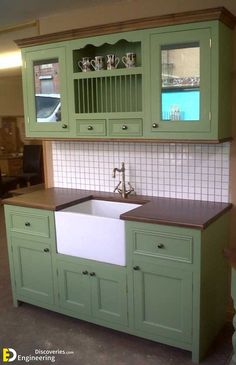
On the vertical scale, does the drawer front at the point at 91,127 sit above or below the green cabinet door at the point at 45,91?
below

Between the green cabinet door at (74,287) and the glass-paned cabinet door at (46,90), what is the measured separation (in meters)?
1.01

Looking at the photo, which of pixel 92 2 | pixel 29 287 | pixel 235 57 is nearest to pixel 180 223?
pixel 235 57

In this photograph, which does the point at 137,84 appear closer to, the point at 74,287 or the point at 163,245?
the point at 163,245

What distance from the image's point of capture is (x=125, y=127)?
2.61 meters

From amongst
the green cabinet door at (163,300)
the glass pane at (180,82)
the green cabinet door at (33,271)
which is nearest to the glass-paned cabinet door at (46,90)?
the glass pane at (180,82)

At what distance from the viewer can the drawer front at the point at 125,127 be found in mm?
2566

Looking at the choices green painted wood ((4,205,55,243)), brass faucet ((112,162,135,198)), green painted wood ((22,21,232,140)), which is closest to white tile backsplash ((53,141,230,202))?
brass faucet ((112,162,135,198))

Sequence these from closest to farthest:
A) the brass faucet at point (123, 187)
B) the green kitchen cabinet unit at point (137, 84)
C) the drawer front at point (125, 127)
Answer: the green kitchen cabinet unit at point (137, 84)
the drawer front at point (125, 127)
the brass faucet at point (123, 187)

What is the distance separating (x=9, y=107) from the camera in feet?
25.2

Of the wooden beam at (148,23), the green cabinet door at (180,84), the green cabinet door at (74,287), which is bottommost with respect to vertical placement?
the green cabinet door at (74,287)

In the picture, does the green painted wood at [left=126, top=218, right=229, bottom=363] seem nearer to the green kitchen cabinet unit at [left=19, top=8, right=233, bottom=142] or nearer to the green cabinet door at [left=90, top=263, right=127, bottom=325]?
the green cabinet door at [left=90, top=263, right=127, bottom=325]

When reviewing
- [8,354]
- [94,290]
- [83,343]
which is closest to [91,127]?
[94,290]

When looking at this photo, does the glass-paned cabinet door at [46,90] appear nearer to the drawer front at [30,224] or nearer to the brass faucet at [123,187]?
the brass faucet at [123,187]

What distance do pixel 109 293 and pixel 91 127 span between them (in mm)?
1154
